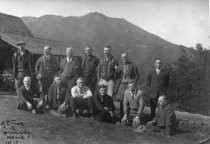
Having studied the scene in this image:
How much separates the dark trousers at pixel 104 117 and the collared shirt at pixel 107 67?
83cm

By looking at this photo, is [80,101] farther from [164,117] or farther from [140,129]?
[164,117]

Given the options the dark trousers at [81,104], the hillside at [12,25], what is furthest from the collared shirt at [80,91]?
the hillside at [12,25]

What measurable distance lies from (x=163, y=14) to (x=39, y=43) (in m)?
6.52

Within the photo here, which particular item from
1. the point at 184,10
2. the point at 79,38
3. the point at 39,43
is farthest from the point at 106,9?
the point at 79,38

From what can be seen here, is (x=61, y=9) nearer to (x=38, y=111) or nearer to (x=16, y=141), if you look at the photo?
(x=38, y=111)

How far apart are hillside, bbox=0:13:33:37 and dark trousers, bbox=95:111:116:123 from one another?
33.3 feet

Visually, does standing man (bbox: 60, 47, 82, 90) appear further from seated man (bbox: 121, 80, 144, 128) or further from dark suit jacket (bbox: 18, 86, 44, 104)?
seated man (bbox: 121, 80, 144, 128)

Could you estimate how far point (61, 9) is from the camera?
629cm

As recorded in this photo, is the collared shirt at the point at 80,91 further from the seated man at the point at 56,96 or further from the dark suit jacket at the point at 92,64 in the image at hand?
the dark suit jacket at the point at 92,64

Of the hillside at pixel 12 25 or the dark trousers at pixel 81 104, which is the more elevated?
the hillside at pixel 12 25

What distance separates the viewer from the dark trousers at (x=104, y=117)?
562 centimetres

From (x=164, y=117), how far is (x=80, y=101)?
156 cm

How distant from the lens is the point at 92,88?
6.40m

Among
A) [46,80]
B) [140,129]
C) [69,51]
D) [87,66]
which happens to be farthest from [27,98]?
[140,129]
